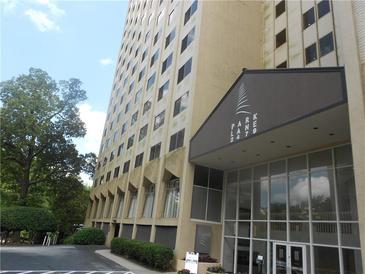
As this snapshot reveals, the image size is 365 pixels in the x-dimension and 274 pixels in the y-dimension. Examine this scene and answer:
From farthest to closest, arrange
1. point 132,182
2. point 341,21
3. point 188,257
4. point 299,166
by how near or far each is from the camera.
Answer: point 132,182 → point 299,166 → point 188,257 → point 341,21

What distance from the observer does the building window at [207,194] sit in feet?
70.9

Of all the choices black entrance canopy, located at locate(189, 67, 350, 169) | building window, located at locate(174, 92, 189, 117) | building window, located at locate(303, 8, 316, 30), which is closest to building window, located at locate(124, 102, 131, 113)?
building window, located at locate(174, 92, 189, 117)

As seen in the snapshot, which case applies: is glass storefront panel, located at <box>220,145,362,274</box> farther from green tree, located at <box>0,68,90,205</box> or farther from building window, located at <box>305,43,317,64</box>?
green tree, located at <box>0,68,90,205</box>

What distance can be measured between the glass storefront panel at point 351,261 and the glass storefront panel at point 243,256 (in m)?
6.27

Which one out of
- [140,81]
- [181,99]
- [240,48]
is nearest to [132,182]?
[181,99]

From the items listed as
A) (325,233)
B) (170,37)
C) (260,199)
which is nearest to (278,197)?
(260,199)

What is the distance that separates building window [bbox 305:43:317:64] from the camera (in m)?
21.5

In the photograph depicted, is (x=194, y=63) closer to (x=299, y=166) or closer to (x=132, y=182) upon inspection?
(x=299, y=166)

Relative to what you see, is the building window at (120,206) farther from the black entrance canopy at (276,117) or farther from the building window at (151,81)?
the black entrance canopy at (276,117)

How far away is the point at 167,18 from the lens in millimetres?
34688

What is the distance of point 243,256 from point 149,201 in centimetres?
1080

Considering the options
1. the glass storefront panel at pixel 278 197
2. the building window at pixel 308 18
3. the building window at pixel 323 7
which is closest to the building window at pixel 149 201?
the glass storefront panel at pixel 278 197

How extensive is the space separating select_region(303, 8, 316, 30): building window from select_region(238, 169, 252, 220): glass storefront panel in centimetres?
1122

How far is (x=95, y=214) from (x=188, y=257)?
3425 cm
